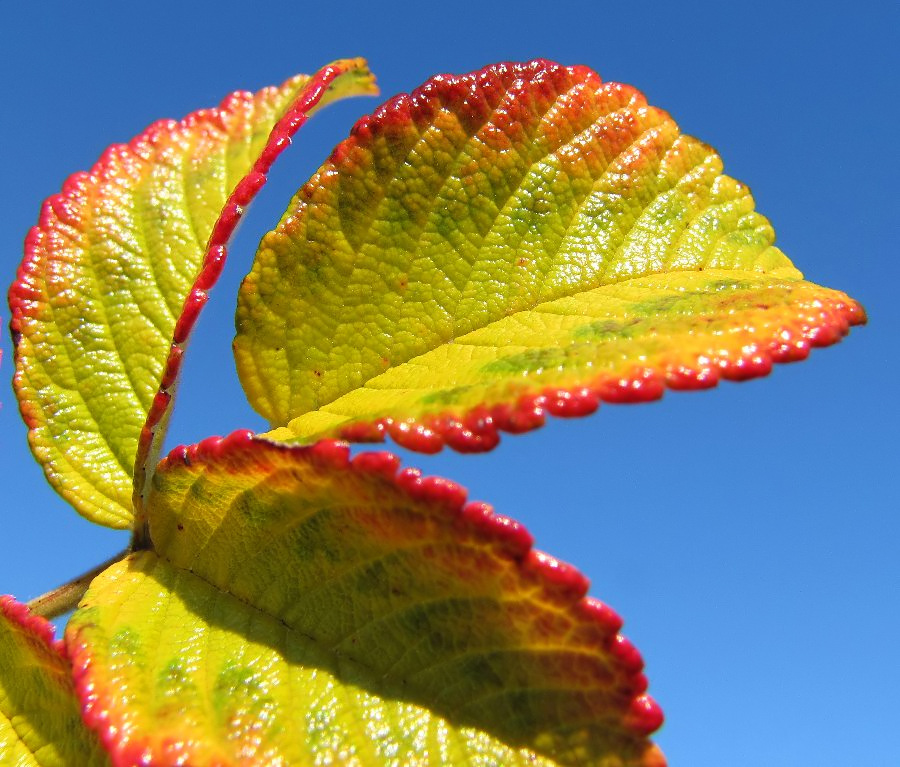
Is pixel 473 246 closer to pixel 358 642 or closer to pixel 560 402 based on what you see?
pixel 560 402

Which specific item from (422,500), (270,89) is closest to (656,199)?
(422,500)

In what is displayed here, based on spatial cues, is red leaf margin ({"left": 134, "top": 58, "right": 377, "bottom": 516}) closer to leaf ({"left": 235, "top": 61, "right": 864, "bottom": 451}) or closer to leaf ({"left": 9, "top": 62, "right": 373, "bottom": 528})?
leaf ({"left": 235, "top": 61, "right": 864, "bottom": 451})

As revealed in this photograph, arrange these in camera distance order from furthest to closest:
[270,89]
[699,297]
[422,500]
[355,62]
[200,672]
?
[270,89] < [355,62] < [699,297] < [200,672] < [422,500]

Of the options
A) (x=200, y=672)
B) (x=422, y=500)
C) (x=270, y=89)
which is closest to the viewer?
(x=422, y=500)

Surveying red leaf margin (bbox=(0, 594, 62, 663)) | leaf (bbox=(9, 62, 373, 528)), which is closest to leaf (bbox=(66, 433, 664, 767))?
red leaf margin (bbox=(0, 594, 62, 663))

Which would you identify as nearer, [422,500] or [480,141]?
[422,500]

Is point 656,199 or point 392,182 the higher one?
point 656,199

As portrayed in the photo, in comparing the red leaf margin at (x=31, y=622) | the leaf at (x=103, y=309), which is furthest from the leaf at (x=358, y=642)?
the leaf at (x=103, y=309)

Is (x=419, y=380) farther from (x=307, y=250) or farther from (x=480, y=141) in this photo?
(x=480, y=141)
